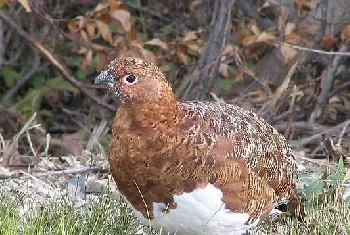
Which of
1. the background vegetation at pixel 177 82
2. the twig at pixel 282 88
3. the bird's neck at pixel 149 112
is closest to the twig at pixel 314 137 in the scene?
the background vegetation at pixel 177 82

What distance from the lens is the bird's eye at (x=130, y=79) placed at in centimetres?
341

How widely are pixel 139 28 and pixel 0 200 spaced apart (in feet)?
11.7

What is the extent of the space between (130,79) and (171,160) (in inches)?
12.4

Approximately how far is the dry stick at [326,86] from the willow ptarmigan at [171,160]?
7.82 feet

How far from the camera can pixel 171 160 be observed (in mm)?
3373

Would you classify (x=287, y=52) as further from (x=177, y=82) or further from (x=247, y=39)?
(x=177, y=82)

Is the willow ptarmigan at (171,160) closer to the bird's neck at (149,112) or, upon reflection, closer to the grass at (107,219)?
the bird's neck at (149,112)

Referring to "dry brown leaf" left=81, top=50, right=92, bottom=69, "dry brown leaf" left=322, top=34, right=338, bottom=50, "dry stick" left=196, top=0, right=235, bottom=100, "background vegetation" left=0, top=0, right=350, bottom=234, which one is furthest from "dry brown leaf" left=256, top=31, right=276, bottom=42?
"dry brown leaf" left=81, top=50, right=92, bottom=69

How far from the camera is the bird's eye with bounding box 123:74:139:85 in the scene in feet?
11.2

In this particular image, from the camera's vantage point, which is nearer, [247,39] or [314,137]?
[314,137]

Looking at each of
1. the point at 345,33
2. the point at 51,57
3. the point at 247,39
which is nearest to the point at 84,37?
the point at 51,57

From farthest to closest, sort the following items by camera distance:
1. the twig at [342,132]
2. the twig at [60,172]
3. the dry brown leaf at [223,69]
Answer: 1. the dry brown leaf at [223,69]
2. the twig at [342,132]
3. the twig at [60,172]

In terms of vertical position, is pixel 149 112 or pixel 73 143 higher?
pixel 149 112

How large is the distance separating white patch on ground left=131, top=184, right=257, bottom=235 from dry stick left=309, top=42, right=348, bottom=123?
2.48 m
